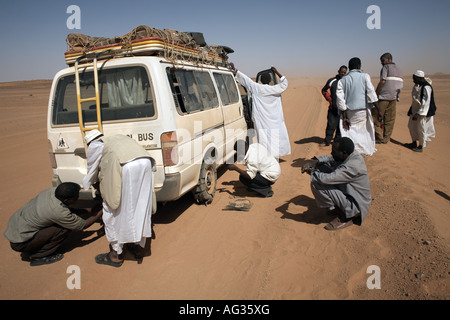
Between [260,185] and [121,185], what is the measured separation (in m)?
2.68

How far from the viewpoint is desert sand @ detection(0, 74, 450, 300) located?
10.0 ft

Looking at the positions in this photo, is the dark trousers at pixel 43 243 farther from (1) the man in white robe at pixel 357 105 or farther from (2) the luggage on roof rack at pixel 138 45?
(1) the man in white robe at pixel 357 105

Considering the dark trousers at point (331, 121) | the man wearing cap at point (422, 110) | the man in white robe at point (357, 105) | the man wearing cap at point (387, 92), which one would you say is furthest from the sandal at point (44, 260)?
the man wearing cap at point (422, 110)

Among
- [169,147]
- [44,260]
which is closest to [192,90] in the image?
[169,147]

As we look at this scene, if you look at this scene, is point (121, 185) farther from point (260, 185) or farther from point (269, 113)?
point (269, 113)

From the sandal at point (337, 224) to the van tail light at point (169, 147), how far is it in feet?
7.64

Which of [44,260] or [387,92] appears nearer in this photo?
[44,260]

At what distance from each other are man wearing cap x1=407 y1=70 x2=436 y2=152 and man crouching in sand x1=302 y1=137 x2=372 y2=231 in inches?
186

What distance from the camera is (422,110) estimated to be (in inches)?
289

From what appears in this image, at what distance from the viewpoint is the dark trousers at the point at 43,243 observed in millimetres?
3588

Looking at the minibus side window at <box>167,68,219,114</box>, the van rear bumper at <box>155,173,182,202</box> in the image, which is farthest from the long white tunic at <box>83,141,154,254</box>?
the minibus side window at <box>167,68,219,114</box>

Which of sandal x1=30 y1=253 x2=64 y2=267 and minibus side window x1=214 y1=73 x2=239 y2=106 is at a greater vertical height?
minibus side window x1=214 y1=73 x2=239 y2=106

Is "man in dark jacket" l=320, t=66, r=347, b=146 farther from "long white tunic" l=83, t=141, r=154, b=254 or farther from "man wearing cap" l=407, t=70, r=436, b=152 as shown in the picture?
"long white tunic" l=83, t=141, r=154, b=254
